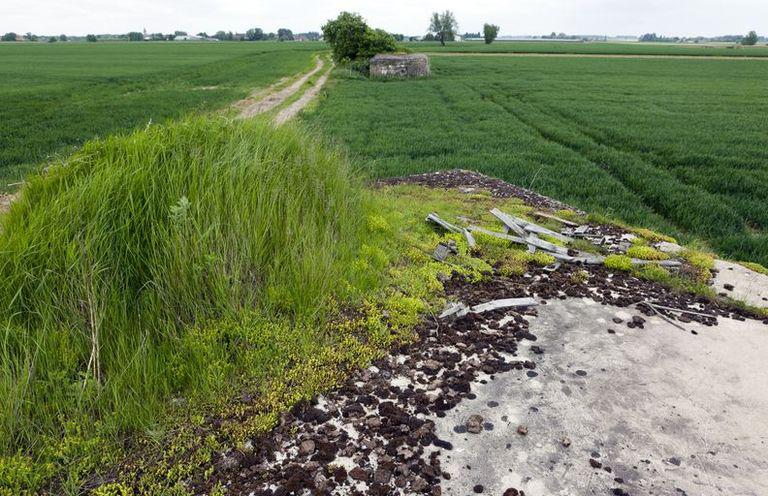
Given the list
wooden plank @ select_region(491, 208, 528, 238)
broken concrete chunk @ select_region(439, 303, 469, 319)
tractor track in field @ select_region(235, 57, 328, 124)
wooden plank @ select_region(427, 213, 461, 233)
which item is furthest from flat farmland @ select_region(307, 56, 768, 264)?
broken concrete chunk @ select_region(439, 303, 469, 319)

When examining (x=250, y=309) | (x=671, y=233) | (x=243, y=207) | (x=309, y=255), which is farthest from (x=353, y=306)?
(x=671, y=233)

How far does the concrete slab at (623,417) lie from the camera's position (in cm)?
312

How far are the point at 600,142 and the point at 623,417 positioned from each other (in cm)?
1668

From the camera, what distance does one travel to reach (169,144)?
5508 millimetres

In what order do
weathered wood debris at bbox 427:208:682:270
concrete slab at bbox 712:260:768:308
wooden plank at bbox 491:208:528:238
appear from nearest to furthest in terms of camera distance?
1. concrete slab at bbox 712:260:768:308
2. weathered wood debris at bbox 427:208:682:270
3. wooden plank at bbox 491:208:528:238

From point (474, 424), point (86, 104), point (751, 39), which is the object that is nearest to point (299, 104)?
point (86, 104)

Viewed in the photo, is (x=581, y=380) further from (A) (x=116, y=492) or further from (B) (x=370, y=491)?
(A) (x=116, y=492)

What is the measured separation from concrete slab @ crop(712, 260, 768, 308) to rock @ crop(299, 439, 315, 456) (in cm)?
513

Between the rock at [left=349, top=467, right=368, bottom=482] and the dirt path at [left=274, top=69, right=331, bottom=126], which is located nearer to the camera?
the rock at [left=349, top=467, right=368, bottom=482]

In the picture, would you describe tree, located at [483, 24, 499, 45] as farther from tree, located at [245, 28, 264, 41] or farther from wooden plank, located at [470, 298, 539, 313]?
wooden plank, located at [470, 298, 539, 313]

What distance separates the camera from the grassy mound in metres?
3.34

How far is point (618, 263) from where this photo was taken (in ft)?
20.6

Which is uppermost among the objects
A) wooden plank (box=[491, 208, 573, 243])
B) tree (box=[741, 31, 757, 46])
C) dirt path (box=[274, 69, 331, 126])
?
tree (box=[741, 31, 757, 46])

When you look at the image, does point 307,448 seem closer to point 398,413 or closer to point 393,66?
point 398,413
